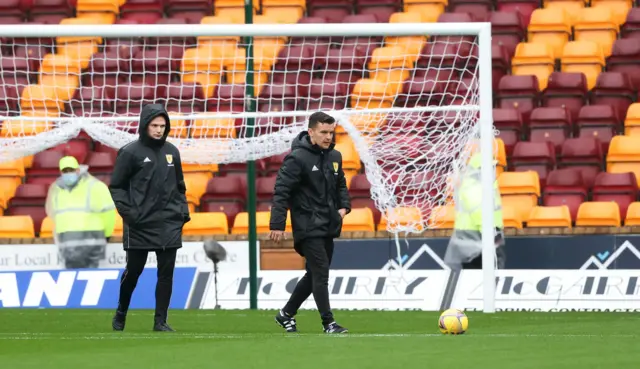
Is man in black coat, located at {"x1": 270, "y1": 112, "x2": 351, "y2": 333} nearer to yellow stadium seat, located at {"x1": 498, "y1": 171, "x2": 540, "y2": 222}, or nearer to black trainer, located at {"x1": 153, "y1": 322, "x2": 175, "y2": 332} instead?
black trainer, located at {"x1": 153, "y1": 322, "x2": 175, "y2": 332}

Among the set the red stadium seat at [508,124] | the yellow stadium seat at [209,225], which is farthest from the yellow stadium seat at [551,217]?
the yellow stadium seat at [209,225]

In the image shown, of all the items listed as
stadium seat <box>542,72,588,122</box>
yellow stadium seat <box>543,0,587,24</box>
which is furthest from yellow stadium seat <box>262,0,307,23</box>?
stadium seat <box>542,72,588,122</box>

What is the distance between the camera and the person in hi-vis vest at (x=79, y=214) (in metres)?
17.3

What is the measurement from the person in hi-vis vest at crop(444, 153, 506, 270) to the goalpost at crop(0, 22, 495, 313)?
0.70 ft

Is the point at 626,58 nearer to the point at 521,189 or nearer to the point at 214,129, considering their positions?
the point at 521,189

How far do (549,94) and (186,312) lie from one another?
7.02m

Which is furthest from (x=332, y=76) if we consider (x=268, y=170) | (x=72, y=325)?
(x=72, y=325)

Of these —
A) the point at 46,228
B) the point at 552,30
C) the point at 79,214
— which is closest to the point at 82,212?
the point at 79,214

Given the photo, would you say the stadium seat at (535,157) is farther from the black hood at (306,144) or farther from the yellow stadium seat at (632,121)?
the black hood at (306,144)

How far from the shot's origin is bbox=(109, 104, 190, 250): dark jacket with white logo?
11.6m

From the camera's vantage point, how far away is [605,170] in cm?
1856

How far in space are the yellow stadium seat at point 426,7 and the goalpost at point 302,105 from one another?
1357mm

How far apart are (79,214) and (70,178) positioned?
522mm

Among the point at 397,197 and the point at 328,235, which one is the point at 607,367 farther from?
the point at 397,197
